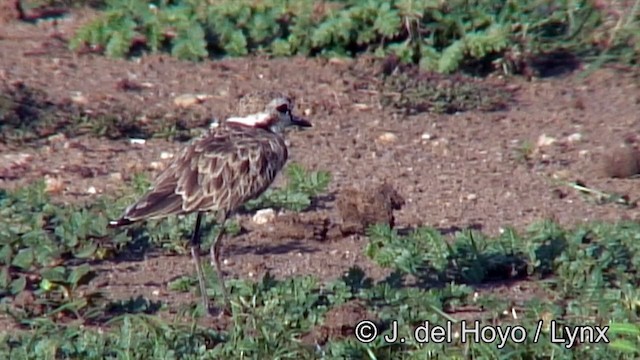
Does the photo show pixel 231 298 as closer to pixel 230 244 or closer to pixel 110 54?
pixel 230 244

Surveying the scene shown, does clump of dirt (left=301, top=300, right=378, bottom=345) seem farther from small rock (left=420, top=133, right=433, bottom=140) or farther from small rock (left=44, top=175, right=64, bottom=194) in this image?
small rock (left=420, top=133, right=433, bottom=140)

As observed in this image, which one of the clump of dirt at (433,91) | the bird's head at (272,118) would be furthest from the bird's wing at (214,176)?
the clump of dirt at (433,91)

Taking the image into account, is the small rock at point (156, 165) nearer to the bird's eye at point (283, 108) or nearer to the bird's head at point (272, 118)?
the bird's head at point (272, 118)

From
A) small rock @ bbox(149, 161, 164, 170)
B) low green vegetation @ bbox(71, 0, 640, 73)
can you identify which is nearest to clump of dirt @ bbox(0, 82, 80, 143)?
small rock @ bbox(149, 161, 164, 170)

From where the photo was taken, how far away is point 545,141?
1029 centimetres

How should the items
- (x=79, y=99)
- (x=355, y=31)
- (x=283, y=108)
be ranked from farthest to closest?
1. (x=355, y=31)
2. (x=79, y=99)
3. (x=283, y=108)

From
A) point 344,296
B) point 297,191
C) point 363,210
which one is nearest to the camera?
point 344,296

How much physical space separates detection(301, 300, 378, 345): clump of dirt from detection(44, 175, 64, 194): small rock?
2609 millimetres

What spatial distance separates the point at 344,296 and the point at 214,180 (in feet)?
2.95

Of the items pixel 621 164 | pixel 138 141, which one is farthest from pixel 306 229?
pixel 621 164

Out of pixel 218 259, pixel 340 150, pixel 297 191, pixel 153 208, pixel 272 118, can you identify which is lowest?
pixel 340 150

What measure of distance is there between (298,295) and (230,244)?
4.12ft

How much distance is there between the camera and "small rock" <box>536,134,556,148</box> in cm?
1025

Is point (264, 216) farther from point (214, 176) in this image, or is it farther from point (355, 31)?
point (355, 31)
